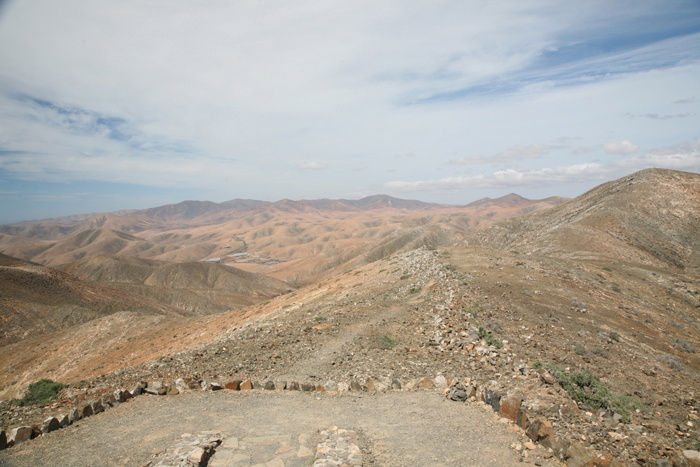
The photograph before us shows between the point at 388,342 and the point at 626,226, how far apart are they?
163ft

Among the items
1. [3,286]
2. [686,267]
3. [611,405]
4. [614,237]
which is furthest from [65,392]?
[686,267]

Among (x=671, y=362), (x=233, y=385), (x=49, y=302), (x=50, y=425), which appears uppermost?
(x=50, y=425)

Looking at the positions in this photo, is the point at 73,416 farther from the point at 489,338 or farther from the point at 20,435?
the point at 489,338

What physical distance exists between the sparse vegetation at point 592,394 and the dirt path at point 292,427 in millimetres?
2244

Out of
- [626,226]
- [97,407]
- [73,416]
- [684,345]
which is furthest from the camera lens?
[626,226]

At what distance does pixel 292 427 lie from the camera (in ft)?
24.4

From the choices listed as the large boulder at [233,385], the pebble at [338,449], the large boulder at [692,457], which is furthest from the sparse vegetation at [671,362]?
the large boulder at [233,385]

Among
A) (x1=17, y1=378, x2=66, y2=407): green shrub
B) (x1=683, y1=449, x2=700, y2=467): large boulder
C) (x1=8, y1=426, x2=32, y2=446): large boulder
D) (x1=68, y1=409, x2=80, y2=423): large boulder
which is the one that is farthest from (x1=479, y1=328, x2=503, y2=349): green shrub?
(x1=17, y1=378, x2=66, y2=407): green shrub

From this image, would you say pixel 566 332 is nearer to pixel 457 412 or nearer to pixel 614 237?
pixel 457 412

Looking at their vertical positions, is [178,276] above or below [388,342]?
below

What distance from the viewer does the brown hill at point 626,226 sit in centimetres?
3962

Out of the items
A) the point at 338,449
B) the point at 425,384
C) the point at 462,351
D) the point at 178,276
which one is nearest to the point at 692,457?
the point at 425,384

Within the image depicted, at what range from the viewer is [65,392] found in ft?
40.4

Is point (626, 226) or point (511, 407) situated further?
point (626, 226)
